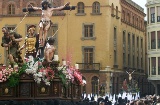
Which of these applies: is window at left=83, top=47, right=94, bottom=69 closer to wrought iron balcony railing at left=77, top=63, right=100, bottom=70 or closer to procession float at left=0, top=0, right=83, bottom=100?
wrought iron balcony railing at left=77, top=63, right=100, bottom=70

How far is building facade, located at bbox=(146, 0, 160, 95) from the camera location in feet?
210

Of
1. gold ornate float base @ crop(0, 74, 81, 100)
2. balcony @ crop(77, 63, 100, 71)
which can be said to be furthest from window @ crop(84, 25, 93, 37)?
gold ornate float base @ crop(0, 74, 81, 100)

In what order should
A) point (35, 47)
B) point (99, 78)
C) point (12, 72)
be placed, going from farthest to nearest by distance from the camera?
point (99, 78) < point (35, 47) < point (12, 72)

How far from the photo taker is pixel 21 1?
68.6 metres

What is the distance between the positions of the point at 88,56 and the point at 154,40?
28.0ft

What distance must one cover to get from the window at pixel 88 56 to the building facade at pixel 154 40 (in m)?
7.25

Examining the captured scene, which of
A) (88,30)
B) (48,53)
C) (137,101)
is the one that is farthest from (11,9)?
(137,101)

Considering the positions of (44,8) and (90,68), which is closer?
(44,8)

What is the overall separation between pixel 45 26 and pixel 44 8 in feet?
2.59

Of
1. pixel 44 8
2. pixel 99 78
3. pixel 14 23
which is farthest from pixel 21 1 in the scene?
pixel 44 8

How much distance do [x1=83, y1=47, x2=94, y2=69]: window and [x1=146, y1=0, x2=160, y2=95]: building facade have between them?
7255 millimetres

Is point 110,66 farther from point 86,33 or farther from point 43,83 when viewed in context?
point 43,83

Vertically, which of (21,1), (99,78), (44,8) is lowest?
(99,78)

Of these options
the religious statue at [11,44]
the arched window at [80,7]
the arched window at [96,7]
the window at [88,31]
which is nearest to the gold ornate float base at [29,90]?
the religious statue at [11,44]
